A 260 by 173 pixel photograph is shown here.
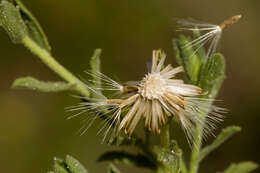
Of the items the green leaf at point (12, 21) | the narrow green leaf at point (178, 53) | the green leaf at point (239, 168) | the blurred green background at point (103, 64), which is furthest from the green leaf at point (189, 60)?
the blurred green background at point (103, 64)

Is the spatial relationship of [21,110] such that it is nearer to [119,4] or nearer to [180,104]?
[119,4]

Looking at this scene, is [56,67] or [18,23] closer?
[18,23]

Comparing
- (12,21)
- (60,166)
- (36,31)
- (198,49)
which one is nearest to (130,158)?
(60,166)

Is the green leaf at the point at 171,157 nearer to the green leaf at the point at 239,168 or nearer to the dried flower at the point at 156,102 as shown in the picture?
the dried flower at the point at 156,102

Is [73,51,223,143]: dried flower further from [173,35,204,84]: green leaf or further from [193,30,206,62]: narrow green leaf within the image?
[193,30,206,62]: narrow green leaf

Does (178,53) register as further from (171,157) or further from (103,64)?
(103,64)

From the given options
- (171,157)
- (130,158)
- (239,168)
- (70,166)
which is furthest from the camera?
(239,168)
